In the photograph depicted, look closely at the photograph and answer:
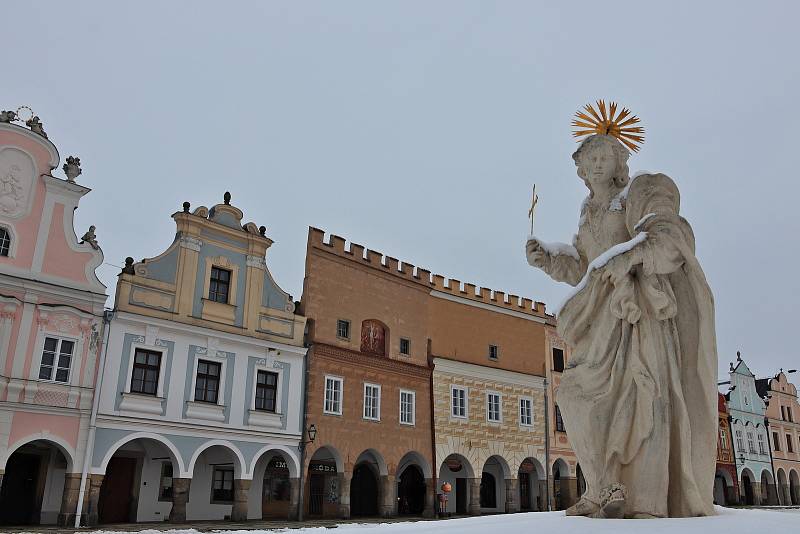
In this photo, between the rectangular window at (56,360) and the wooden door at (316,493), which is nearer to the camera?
the rectangular window at (56,360)

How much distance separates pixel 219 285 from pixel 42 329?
5346 mm

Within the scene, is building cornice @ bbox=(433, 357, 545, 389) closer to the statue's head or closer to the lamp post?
the lamp post

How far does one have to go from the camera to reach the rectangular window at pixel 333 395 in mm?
22078

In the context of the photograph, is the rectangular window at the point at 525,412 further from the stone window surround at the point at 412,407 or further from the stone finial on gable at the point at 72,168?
the stone finial on gable at the point at 72,168

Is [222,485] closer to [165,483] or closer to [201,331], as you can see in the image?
[165,483]

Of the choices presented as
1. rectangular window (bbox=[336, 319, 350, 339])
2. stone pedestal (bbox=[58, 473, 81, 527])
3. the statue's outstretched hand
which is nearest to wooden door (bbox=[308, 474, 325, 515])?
rectangular window (bbox=[336, 319, 350, 339])

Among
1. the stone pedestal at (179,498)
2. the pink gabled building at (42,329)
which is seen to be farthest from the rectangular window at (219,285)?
the stone pedestal at (179,498)

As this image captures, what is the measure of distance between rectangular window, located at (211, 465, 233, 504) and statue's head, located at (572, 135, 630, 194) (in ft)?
60.4

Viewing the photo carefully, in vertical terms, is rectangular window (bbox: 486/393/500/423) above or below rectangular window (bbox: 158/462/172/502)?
above

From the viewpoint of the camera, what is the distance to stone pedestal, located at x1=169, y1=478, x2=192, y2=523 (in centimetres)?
1762

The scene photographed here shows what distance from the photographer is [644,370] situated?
3.97 meters

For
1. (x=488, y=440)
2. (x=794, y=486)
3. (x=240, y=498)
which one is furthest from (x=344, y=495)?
(x=794, y=486)

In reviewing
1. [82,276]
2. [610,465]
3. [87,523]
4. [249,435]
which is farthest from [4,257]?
[610,465]

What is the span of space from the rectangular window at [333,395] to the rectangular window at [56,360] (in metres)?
8.07
